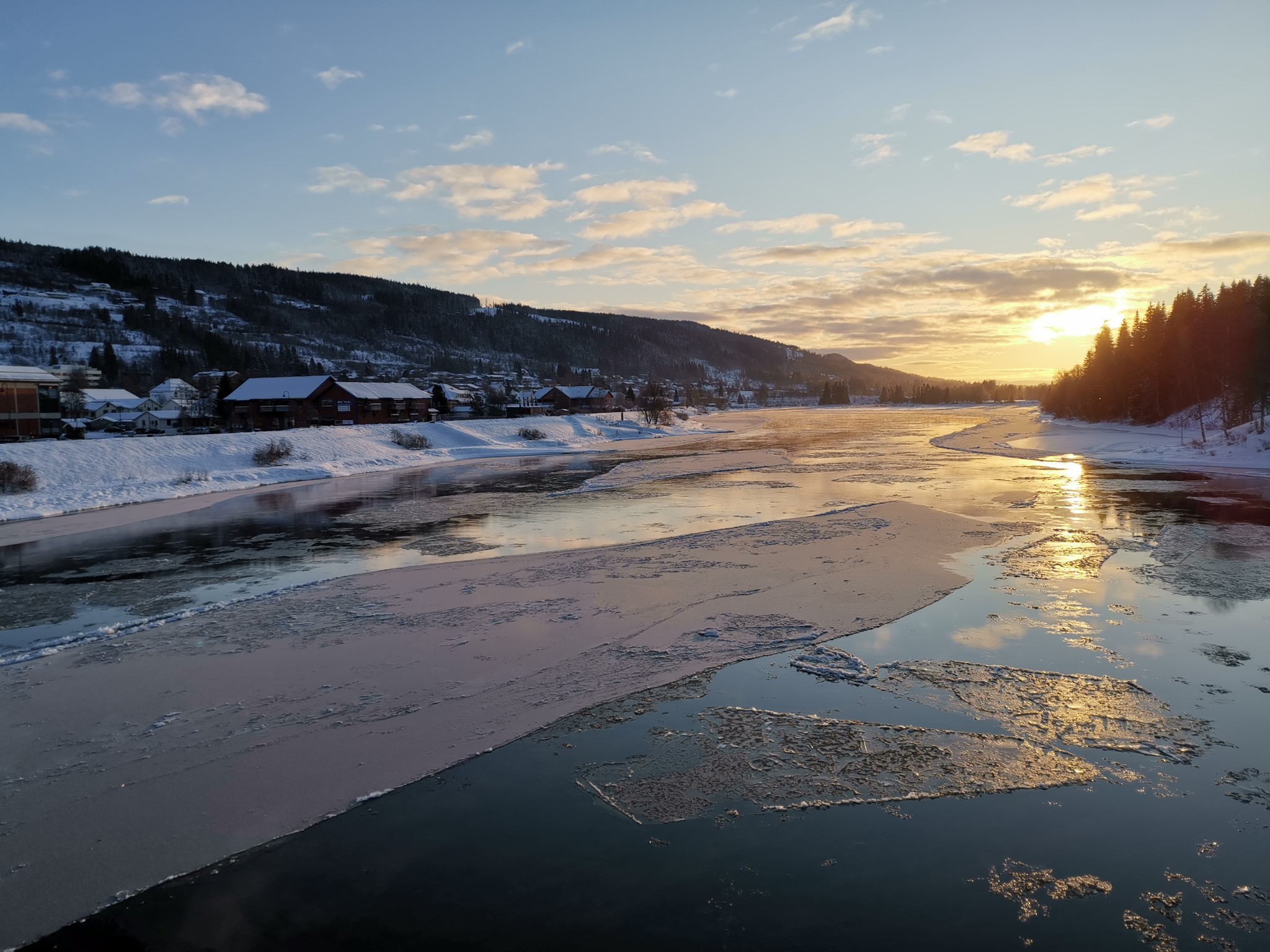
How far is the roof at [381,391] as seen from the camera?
220 feet

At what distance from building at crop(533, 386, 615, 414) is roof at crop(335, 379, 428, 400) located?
30862mm

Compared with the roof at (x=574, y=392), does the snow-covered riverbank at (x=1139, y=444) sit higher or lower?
lower

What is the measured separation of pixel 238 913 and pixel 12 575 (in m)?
14.8

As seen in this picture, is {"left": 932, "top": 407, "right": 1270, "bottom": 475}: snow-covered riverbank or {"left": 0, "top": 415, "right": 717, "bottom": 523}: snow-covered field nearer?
{"left": 0, "top": 415, "right": 717, "bottom": 523}: snow-covered field

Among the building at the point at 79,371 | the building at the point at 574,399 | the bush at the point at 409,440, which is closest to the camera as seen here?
the bush at the point at 409,440

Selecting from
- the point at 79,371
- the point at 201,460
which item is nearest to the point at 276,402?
the point at 201,460

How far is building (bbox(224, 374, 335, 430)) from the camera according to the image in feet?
216

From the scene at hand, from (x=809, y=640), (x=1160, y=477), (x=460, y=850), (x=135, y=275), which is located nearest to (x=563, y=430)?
(x=1160, y=477)

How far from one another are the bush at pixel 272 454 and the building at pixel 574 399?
63.3 meters

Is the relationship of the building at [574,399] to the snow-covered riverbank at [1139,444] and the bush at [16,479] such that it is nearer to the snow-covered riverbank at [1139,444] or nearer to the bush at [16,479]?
the snow-covered riverbank at [1139,444]

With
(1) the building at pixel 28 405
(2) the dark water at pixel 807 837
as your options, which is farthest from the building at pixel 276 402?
(2) the dark water at pixel 807 837

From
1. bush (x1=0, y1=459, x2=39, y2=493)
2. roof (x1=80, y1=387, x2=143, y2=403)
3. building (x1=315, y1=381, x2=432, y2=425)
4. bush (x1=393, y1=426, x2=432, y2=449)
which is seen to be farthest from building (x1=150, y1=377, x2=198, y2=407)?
bush (x1=0, y1=459, x2=39, y2=493)

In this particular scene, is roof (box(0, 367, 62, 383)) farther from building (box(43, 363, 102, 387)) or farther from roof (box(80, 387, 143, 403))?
building (box(43, 363, 102, 387))

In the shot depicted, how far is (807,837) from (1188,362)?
241ft
